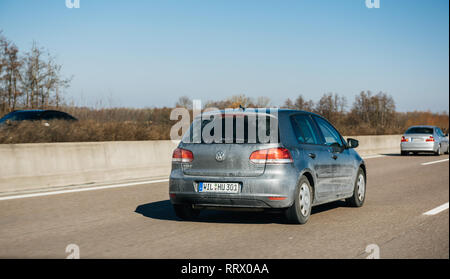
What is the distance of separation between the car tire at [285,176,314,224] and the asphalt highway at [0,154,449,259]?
0.38 ft

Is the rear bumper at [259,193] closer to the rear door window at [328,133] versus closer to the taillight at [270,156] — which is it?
the taillight at [270,156]

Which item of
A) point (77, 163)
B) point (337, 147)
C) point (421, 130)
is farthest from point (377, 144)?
point (337, 147)

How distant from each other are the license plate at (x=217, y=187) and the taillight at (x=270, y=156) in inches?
16.8

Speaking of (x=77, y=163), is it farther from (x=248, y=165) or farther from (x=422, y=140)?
(x=422, y=140)

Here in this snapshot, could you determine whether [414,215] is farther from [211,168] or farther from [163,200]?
[163,200]

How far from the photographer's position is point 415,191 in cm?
1191

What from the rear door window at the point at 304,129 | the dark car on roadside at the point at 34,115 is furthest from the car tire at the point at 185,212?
the dark car on roadside at the point at 34,115

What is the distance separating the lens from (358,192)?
9.53m

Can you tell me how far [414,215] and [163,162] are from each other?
8759mm

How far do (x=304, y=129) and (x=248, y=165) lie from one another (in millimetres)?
1309

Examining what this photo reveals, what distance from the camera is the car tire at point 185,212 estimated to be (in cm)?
793

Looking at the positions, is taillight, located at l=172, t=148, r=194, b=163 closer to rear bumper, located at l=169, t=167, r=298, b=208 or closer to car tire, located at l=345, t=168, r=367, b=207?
rear bumper, located at l=169, t=167, r=298, b=208

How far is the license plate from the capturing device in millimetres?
7253
